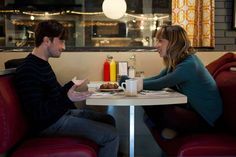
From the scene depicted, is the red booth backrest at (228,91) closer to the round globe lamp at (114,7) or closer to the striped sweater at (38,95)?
the striped sweater at (38,95)

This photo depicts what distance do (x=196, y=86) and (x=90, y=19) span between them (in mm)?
2707

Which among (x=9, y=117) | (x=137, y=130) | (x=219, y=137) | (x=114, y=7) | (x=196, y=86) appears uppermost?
(x=114, y=7)

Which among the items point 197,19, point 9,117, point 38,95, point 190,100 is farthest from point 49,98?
point 197,19

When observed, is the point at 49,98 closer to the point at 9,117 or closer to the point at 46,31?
the point at 9,117

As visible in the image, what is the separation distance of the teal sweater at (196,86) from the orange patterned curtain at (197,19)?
113cm

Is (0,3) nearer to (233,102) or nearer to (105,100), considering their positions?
(105,100)

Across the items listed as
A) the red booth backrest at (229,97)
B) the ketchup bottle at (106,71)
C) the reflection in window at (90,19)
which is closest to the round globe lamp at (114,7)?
the ketchup bottle at (106,71)

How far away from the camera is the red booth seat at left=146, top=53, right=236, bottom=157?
181 centimetres

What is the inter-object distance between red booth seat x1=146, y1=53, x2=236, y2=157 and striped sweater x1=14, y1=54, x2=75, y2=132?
0.67m

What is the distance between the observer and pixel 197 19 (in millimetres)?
3141

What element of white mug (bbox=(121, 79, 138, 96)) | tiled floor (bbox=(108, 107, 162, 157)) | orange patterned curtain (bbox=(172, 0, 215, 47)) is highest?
orange patterned curtain (bbox=(172, 0, 215, 47))

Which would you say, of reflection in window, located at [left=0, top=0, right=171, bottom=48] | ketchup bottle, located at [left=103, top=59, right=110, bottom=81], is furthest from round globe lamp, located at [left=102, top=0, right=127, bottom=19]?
reflection in window, located at [left=0, top=0, right=171, bottom=48]

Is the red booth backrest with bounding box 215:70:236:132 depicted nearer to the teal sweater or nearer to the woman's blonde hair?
the teal sweater

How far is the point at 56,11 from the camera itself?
15.4 ft
